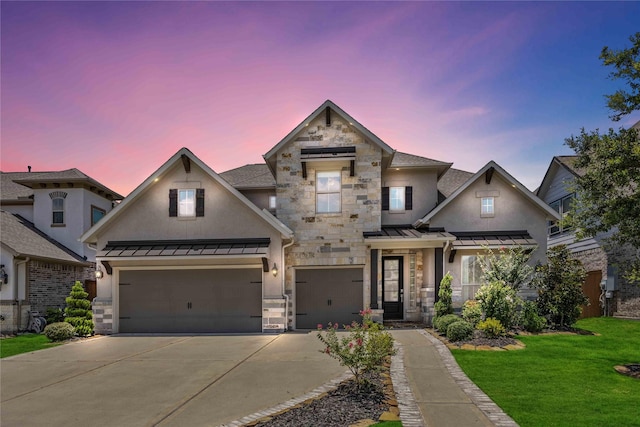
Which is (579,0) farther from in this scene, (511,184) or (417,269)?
(417,269)

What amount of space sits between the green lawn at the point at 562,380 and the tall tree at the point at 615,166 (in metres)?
2.61

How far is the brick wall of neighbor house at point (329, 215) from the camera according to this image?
52.6 ft

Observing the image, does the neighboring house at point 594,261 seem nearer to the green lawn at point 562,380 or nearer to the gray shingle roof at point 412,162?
the green lawn at point 562,380

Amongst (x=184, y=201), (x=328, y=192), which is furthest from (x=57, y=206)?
(x=328, y=192)

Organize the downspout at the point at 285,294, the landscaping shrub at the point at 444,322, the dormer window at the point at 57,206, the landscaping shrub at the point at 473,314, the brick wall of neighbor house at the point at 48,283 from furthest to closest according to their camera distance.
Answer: the dormer window at the point at 57,206 → the brick wall of neighbor house at the point at 48,283 → the downspout at the point at 285,294 → the landscaping shrub at the point at 473,314 → the landscaping shrub at the point at 444,322

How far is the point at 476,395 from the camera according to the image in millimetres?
7031

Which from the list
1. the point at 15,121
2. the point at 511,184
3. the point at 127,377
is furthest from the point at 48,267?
the point at 511,184

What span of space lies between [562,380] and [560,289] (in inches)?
270

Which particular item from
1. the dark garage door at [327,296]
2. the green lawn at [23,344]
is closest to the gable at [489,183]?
the dark garage door at [327,296]

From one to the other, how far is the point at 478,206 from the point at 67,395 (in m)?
15.5

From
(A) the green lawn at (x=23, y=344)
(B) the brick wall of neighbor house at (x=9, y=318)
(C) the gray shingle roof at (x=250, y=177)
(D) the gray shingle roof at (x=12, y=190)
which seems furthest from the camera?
(D) the gray shingle roof at (x=12, y=190)

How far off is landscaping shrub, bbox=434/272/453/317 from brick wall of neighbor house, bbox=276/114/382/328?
3.05m

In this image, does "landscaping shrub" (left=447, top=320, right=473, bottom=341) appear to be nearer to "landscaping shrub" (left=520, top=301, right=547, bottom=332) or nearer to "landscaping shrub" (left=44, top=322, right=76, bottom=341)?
"landscaping shrub" (left=520, top=301, right=547, bottom=332)

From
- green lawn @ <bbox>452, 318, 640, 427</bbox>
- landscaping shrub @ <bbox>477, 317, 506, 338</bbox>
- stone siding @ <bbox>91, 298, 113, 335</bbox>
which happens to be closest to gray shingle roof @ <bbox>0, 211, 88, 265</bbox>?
stone siding @ <bbox>91, 298, 113, 335</bbox>
